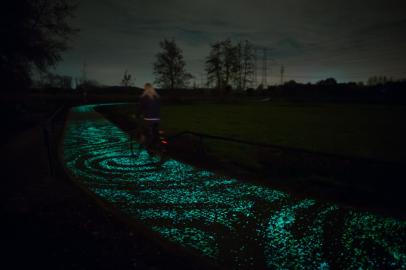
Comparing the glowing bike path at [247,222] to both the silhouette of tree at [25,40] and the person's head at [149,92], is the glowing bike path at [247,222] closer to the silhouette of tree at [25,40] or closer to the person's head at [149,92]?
the person's head at [149,92]

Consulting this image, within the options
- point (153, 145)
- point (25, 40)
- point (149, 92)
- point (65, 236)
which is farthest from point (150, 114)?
point (25, 40)

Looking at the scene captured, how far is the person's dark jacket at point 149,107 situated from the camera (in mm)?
7950

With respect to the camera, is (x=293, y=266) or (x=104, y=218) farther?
(x=104, y=218)

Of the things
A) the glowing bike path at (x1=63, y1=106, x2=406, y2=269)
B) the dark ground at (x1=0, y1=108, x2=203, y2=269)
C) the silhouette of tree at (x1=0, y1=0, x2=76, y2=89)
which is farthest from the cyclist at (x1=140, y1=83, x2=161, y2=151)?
the silhouette of tree at (x1=0, y1=0, x2=76, y2=89)

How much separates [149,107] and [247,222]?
513 cm

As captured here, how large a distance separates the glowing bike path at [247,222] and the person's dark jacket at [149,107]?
6.92ft

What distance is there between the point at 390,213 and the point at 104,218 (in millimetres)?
4626

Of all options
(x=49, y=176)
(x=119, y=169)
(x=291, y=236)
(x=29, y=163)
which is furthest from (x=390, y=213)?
(x=29, y=163)

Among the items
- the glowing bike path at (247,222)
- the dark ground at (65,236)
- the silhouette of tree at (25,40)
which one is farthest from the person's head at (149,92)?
the silhouette of tree at (25,40)

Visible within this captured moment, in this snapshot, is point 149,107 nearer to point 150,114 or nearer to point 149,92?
point 150,114

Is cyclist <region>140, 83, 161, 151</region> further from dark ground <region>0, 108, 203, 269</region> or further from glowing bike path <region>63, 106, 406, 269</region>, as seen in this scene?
dark ground <region>0, 108, 203, 269</region>

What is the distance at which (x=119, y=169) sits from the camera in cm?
688

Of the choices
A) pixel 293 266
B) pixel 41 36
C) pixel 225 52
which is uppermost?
pixel 225 52

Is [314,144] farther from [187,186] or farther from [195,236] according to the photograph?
[195,236]
